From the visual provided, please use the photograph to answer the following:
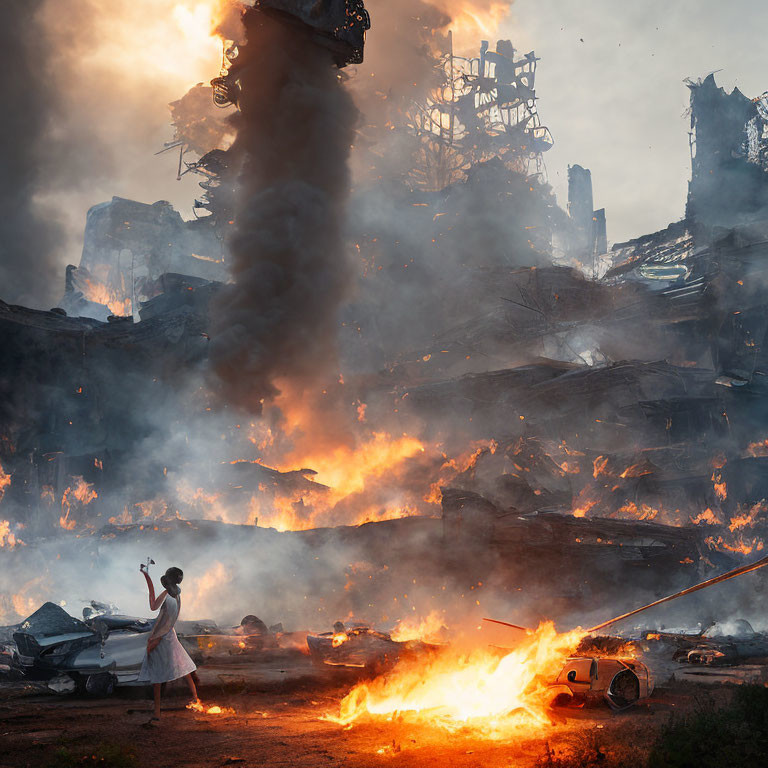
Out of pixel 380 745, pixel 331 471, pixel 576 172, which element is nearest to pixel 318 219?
pixel 331 471

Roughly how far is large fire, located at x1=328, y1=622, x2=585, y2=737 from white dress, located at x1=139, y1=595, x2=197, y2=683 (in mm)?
1795

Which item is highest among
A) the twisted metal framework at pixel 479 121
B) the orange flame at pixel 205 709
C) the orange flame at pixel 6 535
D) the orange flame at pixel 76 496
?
the twisted metal framework at pixel 479 121

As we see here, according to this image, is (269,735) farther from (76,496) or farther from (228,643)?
(76,496)

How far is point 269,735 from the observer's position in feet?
20.1

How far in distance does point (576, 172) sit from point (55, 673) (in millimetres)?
51339

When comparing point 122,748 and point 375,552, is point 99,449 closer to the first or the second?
point 375,552

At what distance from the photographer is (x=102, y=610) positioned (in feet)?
43.5

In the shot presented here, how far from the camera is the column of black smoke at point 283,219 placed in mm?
22375

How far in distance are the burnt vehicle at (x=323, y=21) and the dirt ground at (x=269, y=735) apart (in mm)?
22136

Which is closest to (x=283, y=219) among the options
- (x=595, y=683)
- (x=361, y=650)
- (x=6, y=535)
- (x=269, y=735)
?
(x=6, y=535)

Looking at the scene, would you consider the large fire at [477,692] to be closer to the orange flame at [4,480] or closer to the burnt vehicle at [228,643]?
the burnt vehicle at [228,643]

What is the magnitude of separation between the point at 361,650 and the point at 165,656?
4152 millimetres

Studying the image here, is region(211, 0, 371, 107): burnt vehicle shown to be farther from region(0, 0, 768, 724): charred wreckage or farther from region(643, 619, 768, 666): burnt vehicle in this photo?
region(643, 619, 768, 666): burnt vehicle

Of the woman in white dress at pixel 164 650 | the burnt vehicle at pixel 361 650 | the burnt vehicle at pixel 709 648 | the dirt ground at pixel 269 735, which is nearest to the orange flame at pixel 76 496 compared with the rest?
the burnt vehicle at pixel 361 650
